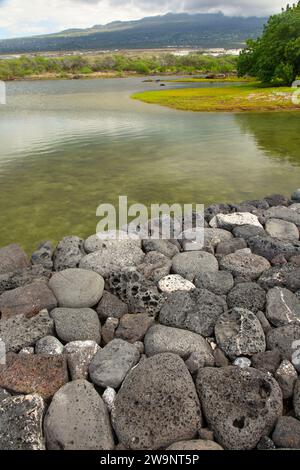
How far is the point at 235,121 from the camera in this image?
104 feet

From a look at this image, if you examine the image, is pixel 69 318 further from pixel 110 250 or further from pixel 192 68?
pixel 192 68

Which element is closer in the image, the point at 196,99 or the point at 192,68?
the point at 196,99

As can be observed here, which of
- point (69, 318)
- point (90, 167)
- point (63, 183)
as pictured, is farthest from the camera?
point (90, 167)

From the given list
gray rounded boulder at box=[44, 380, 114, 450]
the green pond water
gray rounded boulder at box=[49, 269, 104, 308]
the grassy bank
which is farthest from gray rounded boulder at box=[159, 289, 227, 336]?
the grassy bank

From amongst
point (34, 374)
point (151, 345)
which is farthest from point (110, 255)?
point (34, 374)

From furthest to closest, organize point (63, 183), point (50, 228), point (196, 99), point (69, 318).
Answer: point (196, 99), point (63, 183), point (50, 228), point (69, 318)

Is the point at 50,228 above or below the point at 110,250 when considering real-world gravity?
below

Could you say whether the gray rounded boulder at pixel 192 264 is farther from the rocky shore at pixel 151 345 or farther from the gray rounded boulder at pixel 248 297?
the gray rounded boulder at pixel 248 297

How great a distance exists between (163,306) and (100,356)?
1.53 meters

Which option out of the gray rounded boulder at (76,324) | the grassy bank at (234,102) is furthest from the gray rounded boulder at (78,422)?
A: the grassy bank at (234,102)

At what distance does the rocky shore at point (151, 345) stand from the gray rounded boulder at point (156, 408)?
13mm

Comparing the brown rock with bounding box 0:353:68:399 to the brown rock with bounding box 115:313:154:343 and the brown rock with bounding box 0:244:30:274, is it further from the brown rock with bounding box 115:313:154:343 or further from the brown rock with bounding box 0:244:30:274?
the brown rock with bounding box 0:244:30:274

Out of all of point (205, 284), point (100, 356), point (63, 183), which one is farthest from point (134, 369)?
point (63, 183)
